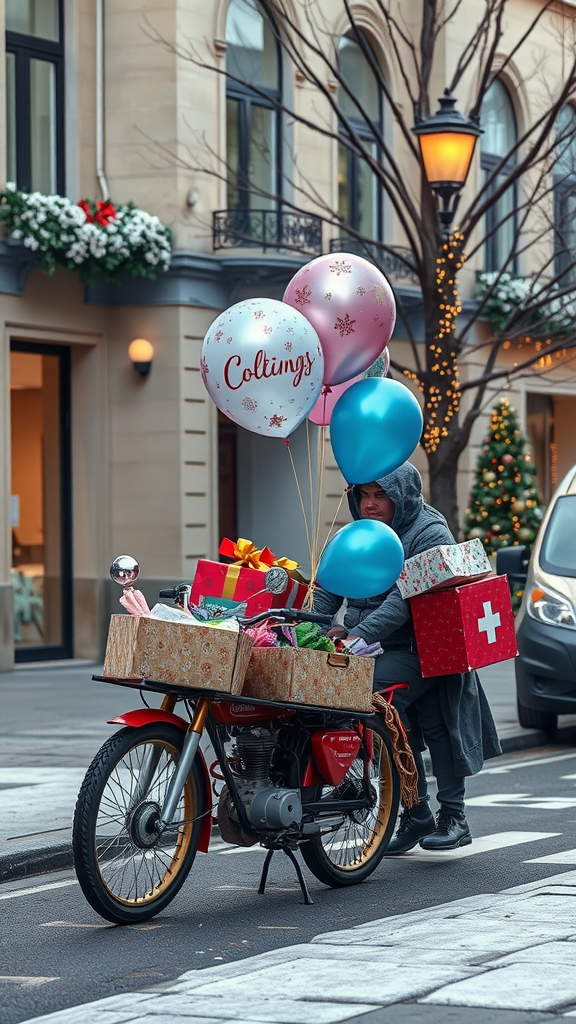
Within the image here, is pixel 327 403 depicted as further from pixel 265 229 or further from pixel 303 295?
pixel 265 229

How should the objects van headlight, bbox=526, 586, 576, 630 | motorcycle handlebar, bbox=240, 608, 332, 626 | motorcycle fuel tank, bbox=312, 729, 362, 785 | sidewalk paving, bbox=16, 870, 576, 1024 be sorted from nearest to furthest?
1. sidewalk paving, bbox=16, 870, 576, 1024
2. motorcycle handlebar, bbox=240, 608, 332, 626
3. motorcycle fuel tank, bbox=312, 729, 362, 785
4. van headlight, bbox=526, 586, 576, 630

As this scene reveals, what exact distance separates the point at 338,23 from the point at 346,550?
49.5 feet

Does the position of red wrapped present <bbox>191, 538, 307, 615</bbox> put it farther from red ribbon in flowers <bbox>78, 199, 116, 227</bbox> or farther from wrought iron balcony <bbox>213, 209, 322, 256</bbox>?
wrought iron balcony <bbox>213, 209, 322, 256</bbox>

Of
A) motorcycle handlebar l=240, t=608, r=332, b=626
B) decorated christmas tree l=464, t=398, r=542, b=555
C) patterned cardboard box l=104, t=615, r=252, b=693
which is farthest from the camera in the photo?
decorated christmas tree l=464, t=398, r=542, b=555

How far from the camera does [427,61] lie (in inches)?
580

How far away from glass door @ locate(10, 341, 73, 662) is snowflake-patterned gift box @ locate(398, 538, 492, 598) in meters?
11.8

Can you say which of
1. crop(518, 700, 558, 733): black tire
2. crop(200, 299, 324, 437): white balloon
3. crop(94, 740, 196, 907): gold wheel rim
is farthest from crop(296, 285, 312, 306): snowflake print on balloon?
crop(518, 700, 558, 733): black tire

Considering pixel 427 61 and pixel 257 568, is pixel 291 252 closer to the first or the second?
pixel 427 61

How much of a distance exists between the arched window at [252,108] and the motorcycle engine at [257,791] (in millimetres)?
13706

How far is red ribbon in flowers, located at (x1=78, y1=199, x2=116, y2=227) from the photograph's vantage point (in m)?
18.0

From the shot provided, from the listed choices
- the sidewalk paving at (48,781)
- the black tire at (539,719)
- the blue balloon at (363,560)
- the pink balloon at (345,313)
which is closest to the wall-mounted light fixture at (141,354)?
the sidewalk paving at (48,781)

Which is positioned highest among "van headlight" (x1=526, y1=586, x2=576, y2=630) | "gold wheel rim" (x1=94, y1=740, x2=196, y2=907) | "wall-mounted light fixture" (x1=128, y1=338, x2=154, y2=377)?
"wall-mounted light fixture" (x1=128, y1=338, x2=154, y2=377)

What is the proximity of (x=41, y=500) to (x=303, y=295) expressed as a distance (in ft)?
39.1

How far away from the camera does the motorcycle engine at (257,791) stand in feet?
21.6
